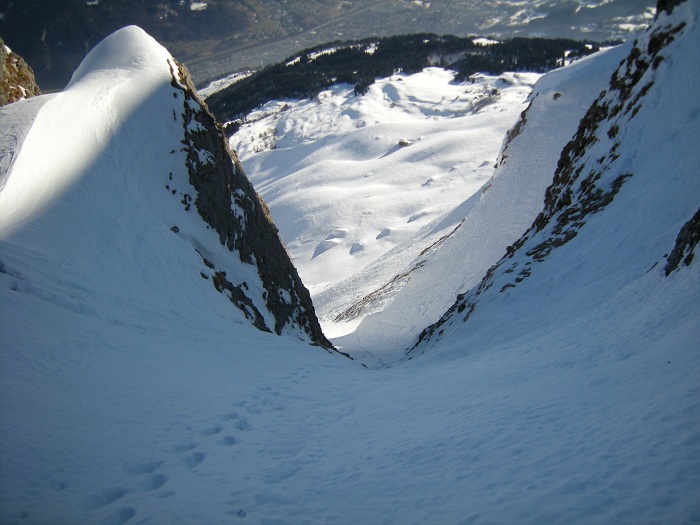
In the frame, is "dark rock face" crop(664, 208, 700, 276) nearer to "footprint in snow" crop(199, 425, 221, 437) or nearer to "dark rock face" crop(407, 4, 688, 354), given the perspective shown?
"dark rock face" crop(407, 4, 688, 354)

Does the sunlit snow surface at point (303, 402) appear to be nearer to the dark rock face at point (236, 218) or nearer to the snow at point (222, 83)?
the dark rock face at point (236, 218)

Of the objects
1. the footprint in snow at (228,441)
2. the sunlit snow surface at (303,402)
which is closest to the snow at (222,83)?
the sunlit snow surface at (303,402)

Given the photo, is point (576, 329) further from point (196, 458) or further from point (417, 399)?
point (196, 458)

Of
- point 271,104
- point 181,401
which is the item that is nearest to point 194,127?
point 181,401

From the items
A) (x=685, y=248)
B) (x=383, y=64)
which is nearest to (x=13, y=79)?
(x=685, y=248)

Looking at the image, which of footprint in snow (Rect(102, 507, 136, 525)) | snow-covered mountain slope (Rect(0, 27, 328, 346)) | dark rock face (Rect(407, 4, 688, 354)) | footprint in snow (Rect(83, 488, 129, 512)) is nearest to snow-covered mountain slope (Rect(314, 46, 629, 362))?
dark rock face (Rect(407, 4, 688, 354))

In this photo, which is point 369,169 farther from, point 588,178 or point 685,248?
point 685,248
